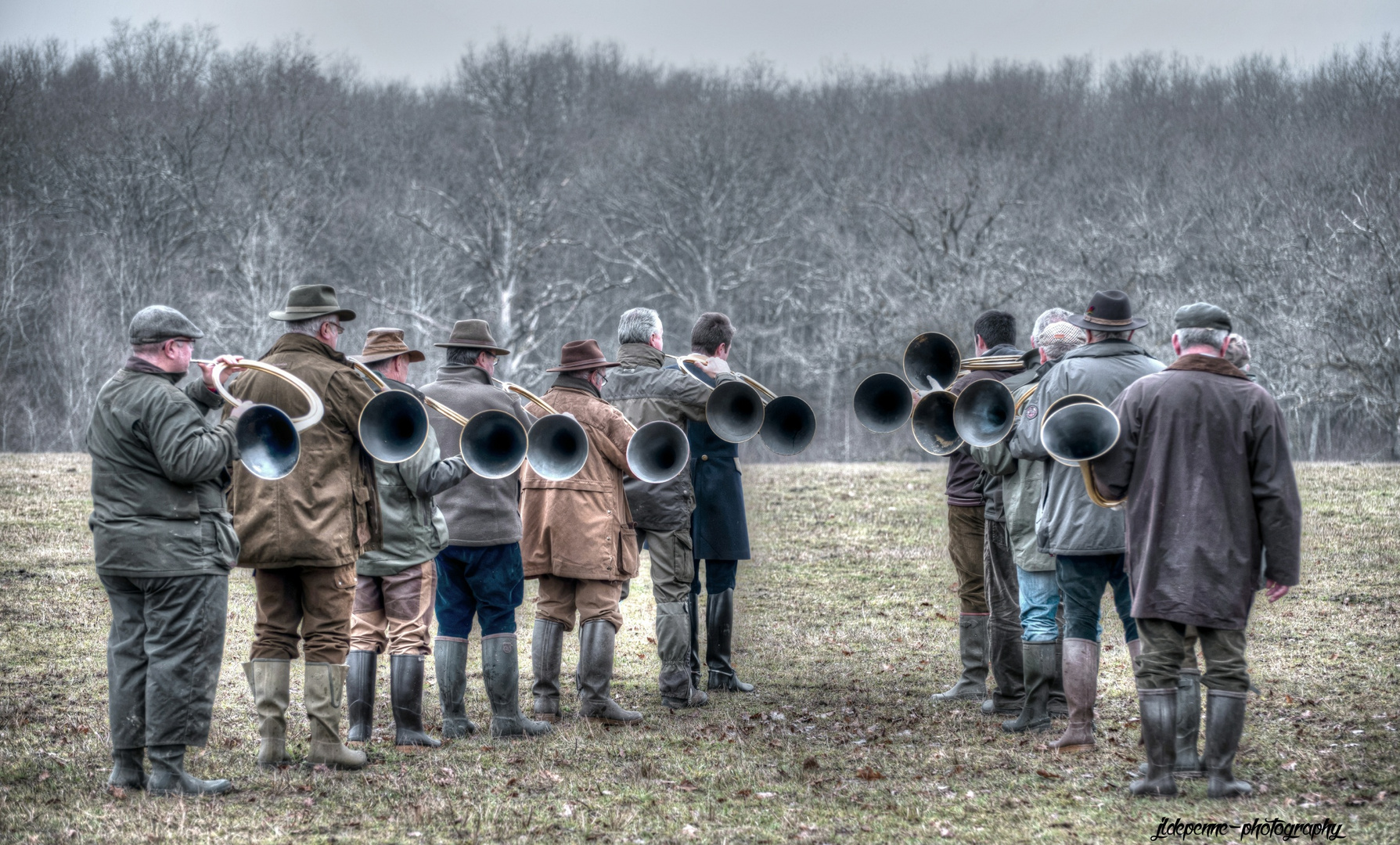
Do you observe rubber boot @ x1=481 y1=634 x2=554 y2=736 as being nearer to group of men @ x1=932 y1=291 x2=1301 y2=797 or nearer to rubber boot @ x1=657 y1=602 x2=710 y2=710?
rubber boot @ x1=657 y1=602 x2=710 y2=710

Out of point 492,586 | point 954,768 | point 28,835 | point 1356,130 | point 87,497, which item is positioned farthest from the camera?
point 1356,130

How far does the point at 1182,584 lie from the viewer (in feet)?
17.1

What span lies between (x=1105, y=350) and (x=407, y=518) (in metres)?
3.49

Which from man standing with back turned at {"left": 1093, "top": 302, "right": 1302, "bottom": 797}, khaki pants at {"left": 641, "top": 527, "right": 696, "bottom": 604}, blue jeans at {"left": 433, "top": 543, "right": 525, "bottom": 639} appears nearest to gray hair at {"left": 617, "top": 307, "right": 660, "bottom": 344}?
khaki pants at {"left": 641, "top": 527, "right": 696, "bottom": 604}

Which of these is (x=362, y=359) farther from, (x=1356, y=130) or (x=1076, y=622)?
(x=1356, y=130)

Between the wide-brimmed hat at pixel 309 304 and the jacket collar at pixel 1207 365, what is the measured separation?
12.2 feet

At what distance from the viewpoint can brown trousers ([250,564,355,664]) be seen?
5801mm

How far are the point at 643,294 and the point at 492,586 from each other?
34.9 metres

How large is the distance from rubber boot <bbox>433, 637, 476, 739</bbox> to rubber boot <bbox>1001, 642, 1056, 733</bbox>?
9.26 feet

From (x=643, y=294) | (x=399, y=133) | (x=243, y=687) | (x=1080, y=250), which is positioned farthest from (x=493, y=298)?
(x=243, y=687)

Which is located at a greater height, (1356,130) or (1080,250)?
(1356,130)

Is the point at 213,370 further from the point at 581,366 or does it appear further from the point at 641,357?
the point at 641,357

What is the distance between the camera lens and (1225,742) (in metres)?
5.20

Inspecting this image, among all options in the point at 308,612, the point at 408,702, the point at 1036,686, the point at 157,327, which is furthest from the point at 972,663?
the point at 157,327
